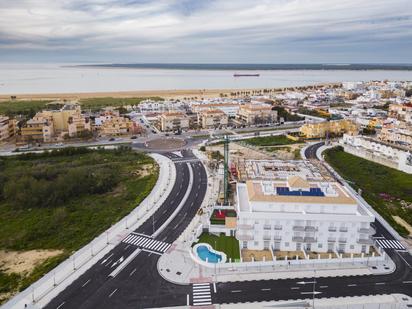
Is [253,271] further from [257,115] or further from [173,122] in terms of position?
[257,115]

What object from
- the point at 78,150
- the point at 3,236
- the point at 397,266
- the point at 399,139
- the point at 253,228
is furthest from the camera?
the point at 399,139

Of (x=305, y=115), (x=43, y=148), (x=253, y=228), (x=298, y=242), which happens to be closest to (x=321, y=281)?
(x=298, y=242)

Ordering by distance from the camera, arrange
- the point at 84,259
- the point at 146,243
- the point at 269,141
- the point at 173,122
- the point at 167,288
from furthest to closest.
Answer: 1. the point at 173,122
2. the point at 269,141
3. the point at 146,243
4. the point at 84,259
5. the point at 167,288

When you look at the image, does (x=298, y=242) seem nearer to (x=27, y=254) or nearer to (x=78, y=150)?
(x=27, y=254)

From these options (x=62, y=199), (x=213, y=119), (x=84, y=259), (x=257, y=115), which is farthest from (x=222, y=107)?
(x=84, y=259)

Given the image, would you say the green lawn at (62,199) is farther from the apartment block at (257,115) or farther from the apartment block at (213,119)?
the apartment block at (257,115)
